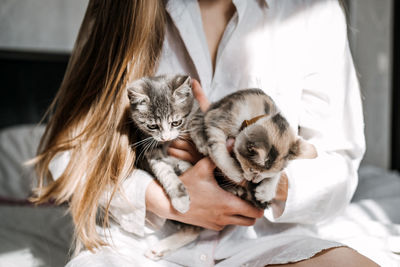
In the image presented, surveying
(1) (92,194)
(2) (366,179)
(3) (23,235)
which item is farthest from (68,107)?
(2) (366,179)

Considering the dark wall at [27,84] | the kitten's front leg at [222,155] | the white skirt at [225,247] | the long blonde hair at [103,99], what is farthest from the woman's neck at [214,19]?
the dark wall at [27,84]

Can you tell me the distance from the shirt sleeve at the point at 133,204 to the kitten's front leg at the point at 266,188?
0.84 ft

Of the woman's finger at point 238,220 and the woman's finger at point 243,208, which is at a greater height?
the woman's finger at point 243,208

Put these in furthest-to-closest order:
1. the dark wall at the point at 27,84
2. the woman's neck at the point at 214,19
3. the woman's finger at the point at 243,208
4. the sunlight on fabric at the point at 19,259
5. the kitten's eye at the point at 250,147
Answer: the dark wall at the point at 27,84 < the sunlight on fabric at the point at 19,259 < the woman's neck at the point at 214,19 < the woman's finger at the point at 243,208 < the kitten's eye at the point at 250,147

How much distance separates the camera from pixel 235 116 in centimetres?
66

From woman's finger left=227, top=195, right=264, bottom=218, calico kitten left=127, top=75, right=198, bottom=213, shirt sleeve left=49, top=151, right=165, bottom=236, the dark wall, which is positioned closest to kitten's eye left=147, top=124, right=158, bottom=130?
calico kitten left=127, top=75, right=198, bottom=213

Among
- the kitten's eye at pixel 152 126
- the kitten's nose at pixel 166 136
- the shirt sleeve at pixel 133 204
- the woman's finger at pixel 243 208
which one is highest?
the kitten's eye at pixel 152 126

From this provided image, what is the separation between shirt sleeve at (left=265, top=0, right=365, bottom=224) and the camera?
75cm

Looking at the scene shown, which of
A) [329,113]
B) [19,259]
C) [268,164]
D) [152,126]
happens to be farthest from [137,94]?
[19,259]

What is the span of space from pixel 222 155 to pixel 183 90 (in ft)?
0.57

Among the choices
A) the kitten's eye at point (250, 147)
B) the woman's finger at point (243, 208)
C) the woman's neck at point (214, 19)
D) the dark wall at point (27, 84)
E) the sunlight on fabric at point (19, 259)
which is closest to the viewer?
the kitten's eye at point (250, 147)

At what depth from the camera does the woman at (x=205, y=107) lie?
28.8 inches

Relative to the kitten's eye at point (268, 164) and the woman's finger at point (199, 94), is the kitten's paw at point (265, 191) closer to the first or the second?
the kitten's eye at point (268, 164)

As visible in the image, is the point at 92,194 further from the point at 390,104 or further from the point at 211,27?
the point at 390,104
